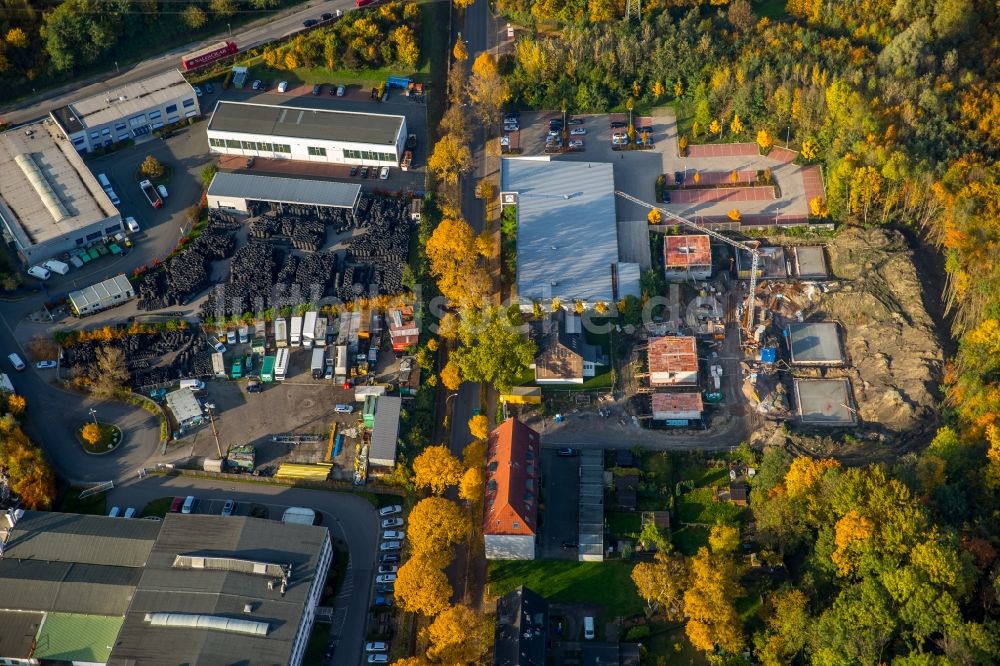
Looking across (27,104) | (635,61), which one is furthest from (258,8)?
(635,61)

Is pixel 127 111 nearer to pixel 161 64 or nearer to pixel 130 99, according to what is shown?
pixel 130 99

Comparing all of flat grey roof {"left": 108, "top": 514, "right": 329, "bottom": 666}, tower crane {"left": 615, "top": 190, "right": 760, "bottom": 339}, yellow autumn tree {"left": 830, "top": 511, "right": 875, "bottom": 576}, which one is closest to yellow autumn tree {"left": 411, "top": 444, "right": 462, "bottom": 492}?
flat grey roof {"left": 108, "top": 514, "right": 329, "bottom": 666}

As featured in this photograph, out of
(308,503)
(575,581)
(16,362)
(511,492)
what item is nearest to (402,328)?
(308,503)

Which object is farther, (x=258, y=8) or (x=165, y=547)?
(x=258, y=8)

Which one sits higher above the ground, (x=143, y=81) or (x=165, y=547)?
(x=143, y=81)

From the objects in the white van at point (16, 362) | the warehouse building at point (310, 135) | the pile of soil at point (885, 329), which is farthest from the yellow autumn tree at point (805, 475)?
the white van at point (16, 362)

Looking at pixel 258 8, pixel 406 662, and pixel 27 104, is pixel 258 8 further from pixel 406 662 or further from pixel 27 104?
pixel 406 662
